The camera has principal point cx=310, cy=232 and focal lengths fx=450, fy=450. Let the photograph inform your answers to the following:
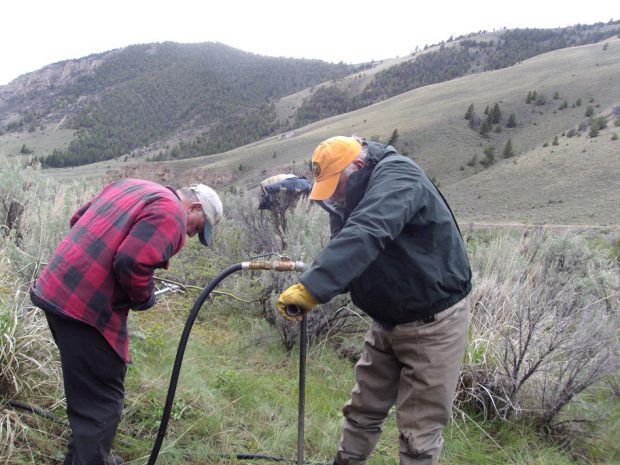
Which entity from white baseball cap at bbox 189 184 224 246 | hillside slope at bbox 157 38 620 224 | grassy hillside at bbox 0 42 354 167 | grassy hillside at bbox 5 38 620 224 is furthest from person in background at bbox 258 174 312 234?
grassy hillside at bbox 0 42 354 167

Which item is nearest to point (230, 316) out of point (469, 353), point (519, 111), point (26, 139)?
point (469, 353)

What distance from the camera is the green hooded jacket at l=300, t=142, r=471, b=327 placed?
5.91ft

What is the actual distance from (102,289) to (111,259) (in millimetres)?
138

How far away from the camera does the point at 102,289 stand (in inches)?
77.0

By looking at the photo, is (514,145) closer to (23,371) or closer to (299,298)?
(299,298)

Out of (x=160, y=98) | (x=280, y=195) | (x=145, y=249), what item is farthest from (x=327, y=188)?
(x=160, y=98)

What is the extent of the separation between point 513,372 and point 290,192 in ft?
15.3

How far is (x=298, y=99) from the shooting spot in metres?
94.8

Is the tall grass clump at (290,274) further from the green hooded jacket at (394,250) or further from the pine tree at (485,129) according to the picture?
the pine tree at (485,129)

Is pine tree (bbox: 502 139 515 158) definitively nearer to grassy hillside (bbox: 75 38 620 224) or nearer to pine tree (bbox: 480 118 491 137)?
grassy hillside (bbox: 75 38 620 224)

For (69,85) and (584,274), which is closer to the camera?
(584,274)

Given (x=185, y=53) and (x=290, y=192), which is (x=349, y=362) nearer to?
(x=290, y=192)

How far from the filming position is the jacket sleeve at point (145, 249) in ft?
6.22

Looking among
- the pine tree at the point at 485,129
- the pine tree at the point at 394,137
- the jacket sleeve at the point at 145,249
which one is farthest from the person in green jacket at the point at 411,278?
the pine tree at the point at 485,129
